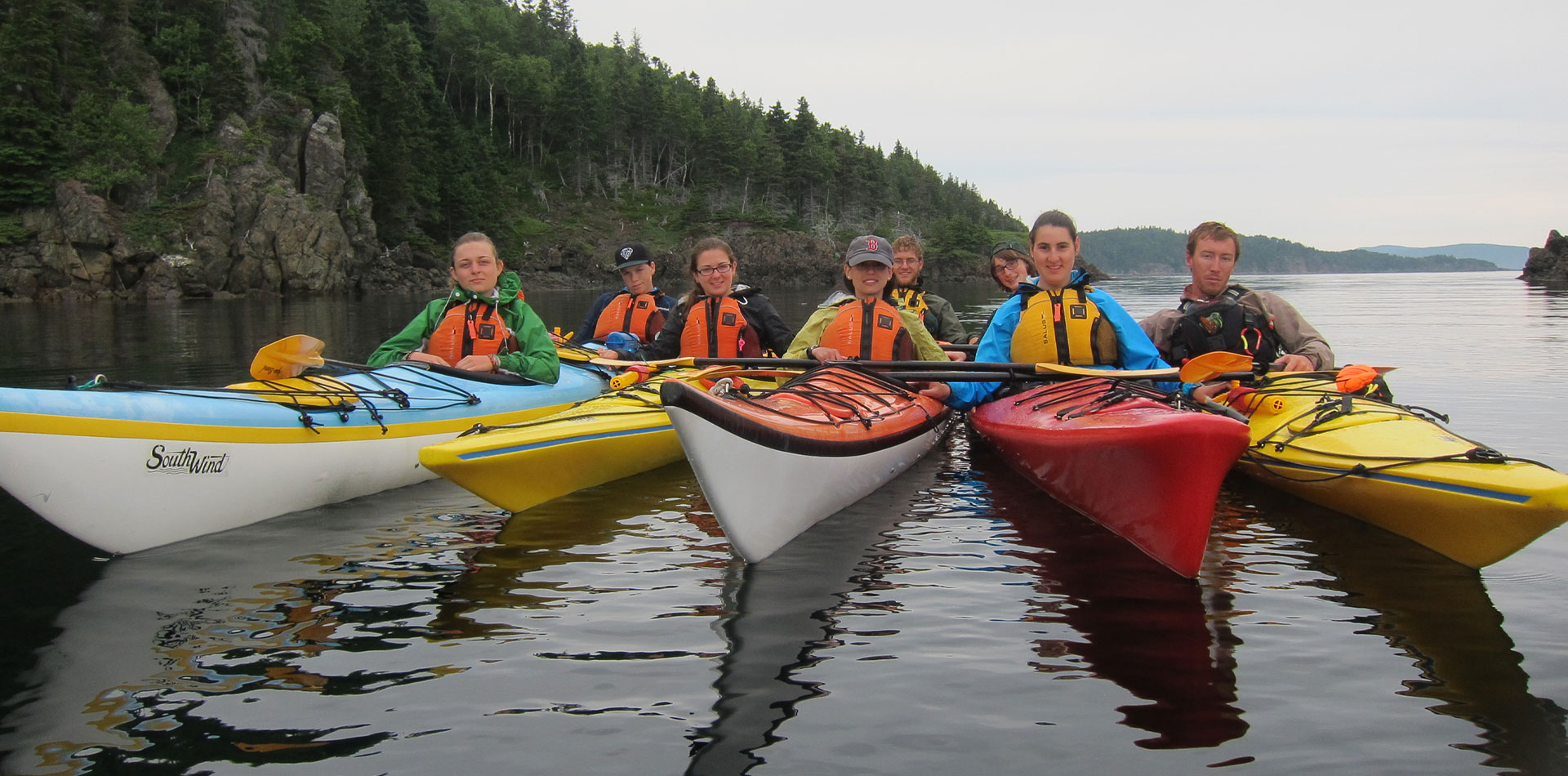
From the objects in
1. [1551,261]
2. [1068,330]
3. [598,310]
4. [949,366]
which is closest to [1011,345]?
[1068,330]

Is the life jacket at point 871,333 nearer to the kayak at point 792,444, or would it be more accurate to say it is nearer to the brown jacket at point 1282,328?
the kayak at point 792,444

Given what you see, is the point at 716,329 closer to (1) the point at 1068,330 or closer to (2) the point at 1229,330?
(1) the point at 1068,330

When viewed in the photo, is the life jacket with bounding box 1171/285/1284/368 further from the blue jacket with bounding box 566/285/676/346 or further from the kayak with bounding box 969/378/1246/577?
the blue jacket with bounding box 566/285/676/346

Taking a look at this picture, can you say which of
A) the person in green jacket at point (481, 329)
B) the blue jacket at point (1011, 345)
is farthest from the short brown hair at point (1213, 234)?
the person in green jacket at point (481, 329)

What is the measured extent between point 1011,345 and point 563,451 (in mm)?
3287

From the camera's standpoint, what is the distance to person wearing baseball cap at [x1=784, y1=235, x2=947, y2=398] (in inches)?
287

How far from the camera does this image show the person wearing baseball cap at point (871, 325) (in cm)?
730

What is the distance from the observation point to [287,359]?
21.4 ft

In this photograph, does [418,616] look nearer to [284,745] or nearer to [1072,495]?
[284,745]

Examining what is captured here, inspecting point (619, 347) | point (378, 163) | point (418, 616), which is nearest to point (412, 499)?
point (418, 616)

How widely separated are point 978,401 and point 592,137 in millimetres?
78202

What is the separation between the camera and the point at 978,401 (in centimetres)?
746

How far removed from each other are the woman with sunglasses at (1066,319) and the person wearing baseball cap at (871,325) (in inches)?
33.2

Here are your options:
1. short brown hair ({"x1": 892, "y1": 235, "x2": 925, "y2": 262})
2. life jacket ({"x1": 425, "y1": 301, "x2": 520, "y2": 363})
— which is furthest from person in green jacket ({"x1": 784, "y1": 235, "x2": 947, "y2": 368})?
life jacket ({"x1": 425, "y1": 301, "x2": 520, "y2": 363})
